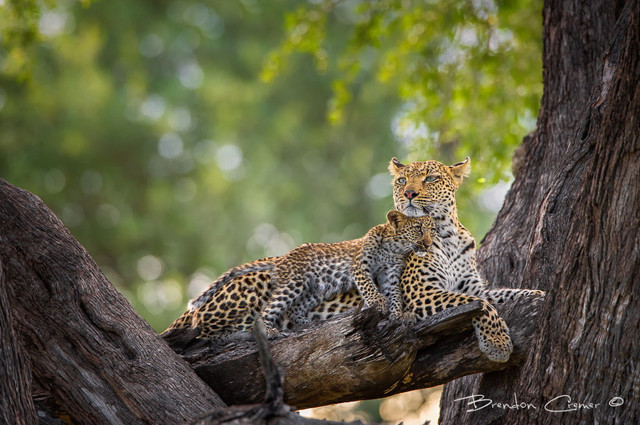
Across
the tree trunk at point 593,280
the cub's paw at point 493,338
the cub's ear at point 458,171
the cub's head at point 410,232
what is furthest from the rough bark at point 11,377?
the cub's ear at point 458,171

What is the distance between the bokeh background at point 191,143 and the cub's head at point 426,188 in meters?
6.11

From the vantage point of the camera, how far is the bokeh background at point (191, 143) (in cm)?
1927

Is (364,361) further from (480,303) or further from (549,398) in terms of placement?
(549,398)

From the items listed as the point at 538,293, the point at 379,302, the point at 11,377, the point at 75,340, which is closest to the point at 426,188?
the point at 379,302

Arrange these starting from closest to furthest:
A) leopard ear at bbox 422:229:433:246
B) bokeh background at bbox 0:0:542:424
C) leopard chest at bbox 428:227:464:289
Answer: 1. leopard chest at bbox 428:227:464:289
2. leopard ear at bbox 422:229:433:246
3. bokeh background at bbox 0:0:542:424

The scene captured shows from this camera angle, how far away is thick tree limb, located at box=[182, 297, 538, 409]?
5.66 meters

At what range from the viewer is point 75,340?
541 cm

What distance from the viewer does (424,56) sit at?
11.7 m

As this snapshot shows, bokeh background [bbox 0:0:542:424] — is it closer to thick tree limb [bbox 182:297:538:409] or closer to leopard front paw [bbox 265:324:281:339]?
leopard front paw [bbox 265:324:281:339]

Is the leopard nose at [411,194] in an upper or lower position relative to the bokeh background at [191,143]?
lower

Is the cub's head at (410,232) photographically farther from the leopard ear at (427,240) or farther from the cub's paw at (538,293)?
the cub's paw at (538,293)

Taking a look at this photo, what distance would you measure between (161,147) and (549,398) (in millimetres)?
16883

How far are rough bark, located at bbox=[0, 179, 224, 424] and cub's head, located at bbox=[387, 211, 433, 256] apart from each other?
2554 mm
